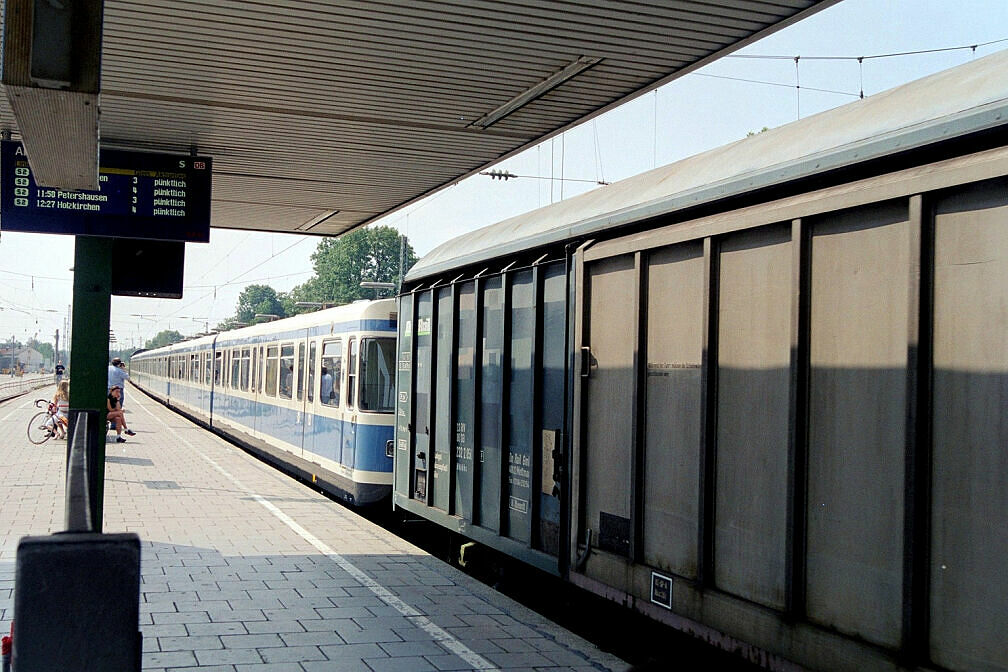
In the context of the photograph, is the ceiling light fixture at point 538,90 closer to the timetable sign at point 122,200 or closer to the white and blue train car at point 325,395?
the timetable sign at point 122,200

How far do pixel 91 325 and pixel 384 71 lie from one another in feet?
11.1

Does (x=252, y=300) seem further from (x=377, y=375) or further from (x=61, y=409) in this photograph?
(x=377, y=375)

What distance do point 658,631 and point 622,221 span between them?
266 cm

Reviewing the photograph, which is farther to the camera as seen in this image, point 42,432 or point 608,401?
point 42,432

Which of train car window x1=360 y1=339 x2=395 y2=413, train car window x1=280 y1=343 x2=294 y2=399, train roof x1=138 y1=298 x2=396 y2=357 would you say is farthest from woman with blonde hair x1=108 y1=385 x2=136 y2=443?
train car window x1=360 y1=339 x2=395 y2=413

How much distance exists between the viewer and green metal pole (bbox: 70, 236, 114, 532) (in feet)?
26.2

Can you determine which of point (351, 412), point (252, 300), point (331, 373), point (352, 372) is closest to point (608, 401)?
point (351, 412)

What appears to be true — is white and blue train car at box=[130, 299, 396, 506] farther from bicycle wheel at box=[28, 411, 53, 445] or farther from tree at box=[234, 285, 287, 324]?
tree at box=[234, 285, 287, 324]

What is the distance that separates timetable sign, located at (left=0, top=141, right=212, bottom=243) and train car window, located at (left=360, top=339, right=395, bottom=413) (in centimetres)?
442

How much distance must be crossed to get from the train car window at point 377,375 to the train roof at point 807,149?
595 centimetres

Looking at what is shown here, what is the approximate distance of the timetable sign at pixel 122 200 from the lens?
845cm

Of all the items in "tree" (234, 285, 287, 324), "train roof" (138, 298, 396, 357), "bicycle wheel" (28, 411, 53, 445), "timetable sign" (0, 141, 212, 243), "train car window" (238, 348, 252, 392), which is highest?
"tree" (234, 285, 287, 324)

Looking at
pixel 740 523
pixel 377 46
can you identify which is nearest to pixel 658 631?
pixel 740 523

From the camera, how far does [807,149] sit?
14.9ft
